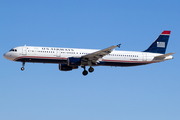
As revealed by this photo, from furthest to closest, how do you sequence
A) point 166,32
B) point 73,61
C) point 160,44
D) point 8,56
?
point 166,32 < point 160,44 < point 73,61 < point 8,56

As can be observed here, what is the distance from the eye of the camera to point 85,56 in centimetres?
6059

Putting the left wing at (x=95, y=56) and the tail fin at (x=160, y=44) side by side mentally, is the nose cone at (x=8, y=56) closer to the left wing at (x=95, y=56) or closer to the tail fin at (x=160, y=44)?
the left wing at (x=95, y=56)

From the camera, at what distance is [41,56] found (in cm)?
5941

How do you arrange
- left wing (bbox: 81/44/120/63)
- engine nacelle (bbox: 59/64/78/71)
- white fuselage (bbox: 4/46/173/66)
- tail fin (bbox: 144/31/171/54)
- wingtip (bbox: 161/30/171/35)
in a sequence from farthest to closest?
wingtip (bbox: 161/30/171/35)
tail fin (bbox: 144/31/171/54)
engine nacelle (bbox: 59/64/78/71)
left wing (bbox: 81/44/120/63)
white fuselage (bbox: 4/46/173/66)

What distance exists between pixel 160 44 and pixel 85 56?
1686cm

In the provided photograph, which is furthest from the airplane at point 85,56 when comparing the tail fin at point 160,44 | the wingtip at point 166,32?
the wingtip at point 166,32

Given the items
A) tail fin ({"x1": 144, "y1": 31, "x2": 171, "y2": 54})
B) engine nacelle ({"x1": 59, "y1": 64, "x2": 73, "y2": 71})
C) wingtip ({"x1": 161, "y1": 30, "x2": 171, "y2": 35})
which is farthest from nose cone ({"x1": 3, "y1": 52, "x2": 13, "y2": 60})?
wingtip ({"x1": 161, "y1": 30, "x2": 171, "y2": 35})

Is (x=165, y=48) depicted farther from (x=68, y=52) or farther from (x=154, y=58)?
(x=68, y=52)

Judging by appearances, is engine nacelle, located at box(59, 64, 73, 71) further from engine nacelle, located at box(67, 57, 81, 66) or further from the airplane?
engine nacelle, located at box(67, 57, 81, 66)

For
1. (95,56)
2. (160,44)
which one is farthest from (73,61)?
(160,44)

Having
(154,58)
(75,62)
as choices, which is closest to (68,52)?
(75,62)

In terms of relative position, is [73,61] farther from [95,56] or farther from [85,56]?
[95,56]

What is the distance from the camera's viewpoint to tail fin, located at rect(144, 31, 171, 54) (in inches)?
2682

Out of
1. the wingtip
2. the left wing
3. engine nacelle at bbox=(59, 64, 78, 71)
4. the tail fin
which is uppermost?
the wingtip
